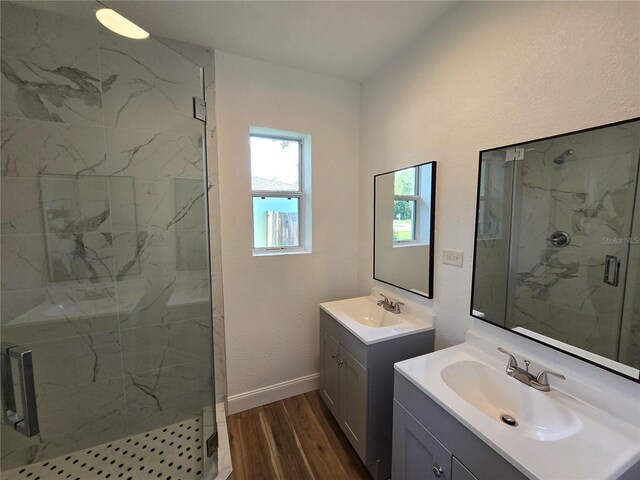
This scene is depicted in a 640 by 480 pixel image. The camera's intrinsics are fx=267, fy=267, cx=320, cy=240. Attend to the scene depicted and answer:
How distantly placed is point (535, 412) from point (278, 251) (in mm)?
1747

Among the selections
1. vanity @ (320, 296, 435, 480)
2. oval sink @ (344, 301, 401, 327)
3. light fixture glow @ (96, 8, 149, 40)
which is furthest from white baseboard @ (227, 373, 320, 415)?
light fixture glow @ (96, 8, 149, 40)

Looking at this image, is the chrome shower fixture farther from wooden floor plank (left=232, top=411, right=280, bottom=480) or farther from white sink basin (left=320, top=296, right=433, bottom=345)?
wooden floor plank (left=232, top=411, right=280, bottom=480)

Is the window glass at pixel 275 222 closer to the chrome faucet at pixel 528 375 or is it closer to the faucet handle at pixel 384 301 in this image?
the faucet handle at pixel 384 301

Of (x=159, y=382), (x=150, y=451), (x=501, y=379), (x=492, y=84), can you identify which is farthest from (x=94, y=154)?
(x=501, y=379)

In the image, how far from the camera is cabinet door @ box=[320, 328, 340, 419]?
1.80 meters

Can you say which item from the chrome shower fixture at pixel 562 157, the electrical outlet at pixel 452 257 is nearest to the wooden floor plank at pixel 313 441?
the electrical outlet at pixel 452 257

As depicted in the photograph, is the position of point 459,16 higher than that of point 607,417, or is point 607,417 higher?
point 459,16

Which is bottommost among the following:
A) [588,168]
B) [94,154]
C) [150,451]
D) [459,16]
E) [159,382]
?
[150,451]

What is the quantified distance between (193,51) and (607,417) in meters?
2.69

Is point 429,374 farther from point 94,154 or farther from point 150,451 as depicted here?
point 94,154

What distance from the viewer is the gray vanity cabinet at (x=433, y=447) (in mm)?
836

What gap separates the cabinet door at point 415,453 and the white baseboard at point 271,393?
3.57ft

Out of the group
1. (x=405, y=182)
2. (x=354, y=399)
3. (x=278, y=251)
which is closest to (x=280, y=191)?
(x=278, y=251)

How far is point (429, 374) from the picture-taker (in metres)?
1.14
